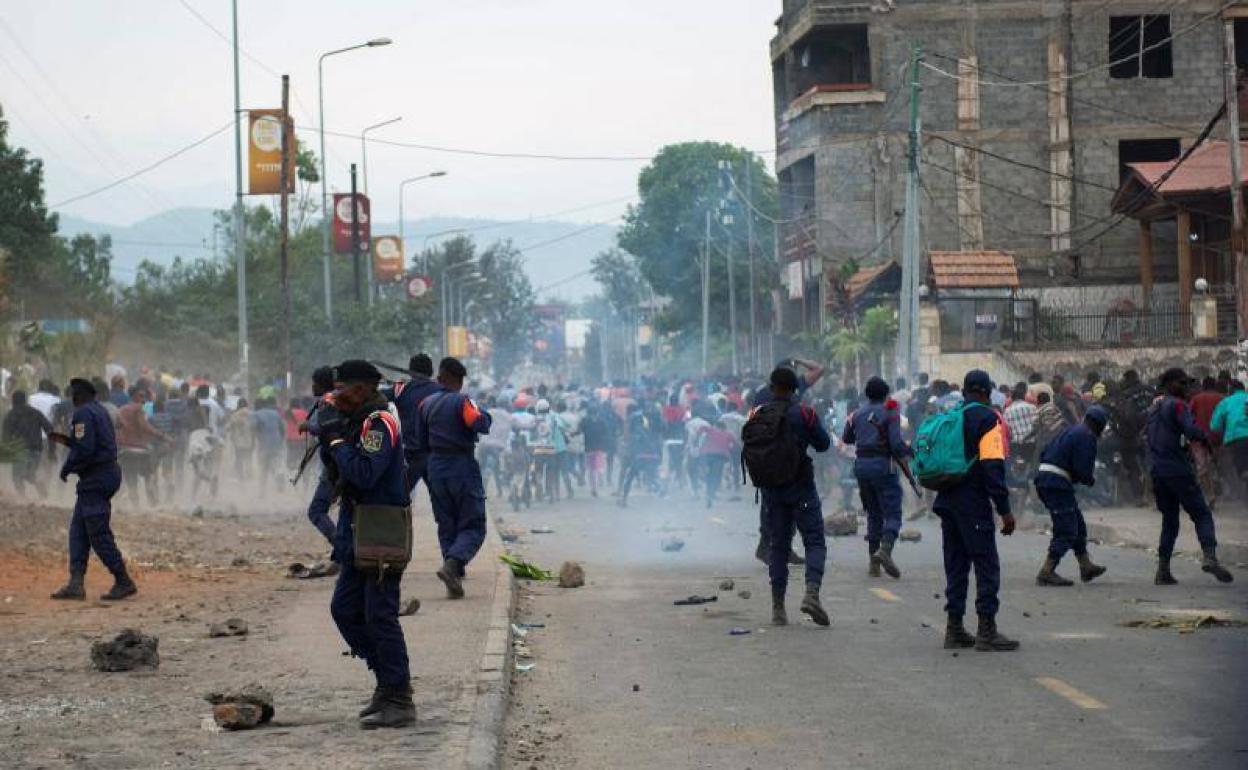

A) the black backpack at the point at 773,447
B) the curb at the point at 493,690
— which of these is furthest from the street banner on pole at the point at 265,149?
the black backpack at the point at 773,447

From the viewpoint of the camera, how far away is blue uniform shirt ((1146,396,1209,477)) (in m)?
16.2

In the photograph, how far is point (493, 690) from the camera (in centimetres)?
999

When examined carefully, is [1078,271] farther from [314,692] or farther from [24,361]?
[314,692]

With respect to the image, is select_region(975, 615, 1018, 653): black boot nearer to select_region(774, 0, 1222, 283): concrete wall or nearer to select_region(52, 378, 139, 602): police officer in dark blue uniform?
select_region(52, 378, 139, 602): police officer in dark blue uniform

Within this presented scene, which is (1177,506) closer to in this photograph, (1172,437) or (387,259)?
(1172,437)

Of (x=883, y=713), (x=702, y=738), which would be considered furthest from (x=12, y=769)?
(x=883, y=713)

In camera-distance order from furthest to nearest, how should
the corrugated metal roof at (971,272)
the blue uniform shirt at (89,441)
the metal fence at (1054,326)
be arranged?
the corrugated metal roof at (971,272)
the metal fence at (1054,326)
the blue uniform shirt at (89,441)

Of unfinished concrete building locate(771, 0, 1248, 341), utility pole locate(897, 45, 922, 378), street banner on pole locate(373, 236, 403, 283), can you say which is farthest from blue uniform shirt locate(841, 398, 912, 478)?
street banner on pole locate(373, 236, 403, 283)

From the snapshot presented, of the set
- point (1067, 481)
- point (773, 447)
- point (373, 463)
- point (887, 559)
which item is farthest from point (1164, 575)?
point (373, 463)

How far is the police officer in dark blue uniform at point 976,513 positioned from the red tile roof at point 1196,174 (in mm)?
32609

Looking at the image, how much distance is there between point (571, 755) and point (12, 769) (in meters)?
2.46

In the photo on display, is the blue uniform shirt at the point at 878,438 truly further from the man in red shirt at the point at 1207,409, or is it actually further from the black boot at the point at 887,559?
the man in red shirt at the point at 1207,409

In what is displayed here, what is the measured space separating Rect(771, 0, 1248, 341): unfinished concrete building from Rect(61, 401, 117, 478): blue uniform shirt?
1711 inches

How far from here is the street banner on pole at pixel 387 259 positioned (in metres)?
67.5
